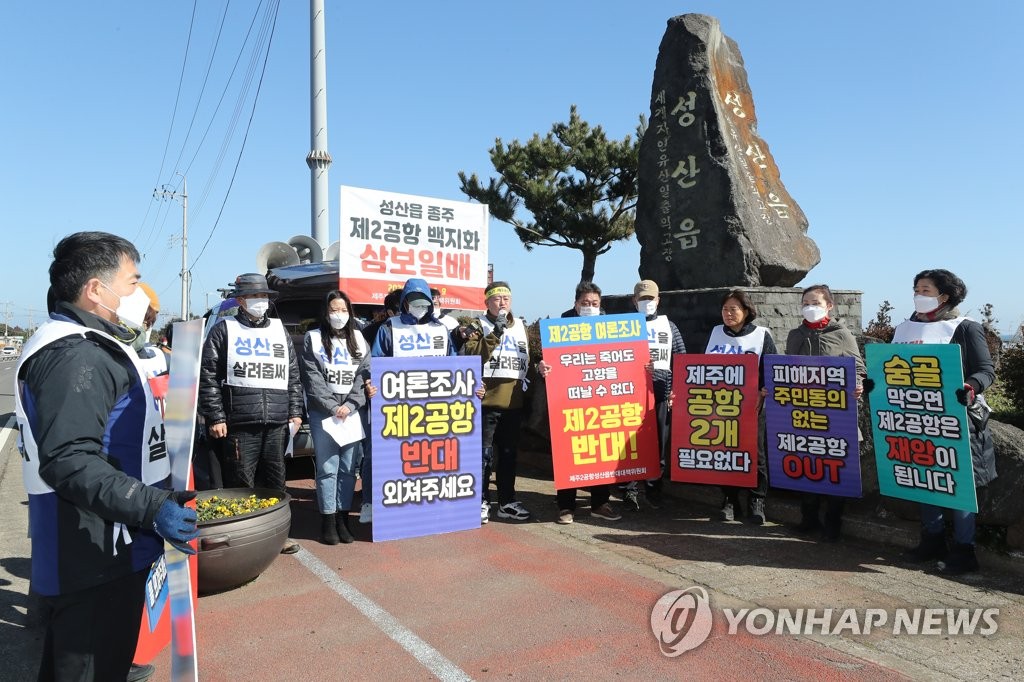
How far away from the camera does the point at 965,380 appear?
4219mm

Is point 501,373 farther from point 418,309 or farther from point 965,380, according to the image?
point 965,380

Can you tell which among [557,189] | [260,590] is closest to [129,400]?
[260,590]

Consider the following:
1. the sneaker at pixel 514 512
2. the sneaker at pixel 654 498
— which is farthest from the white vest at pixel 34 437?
the sneaker at pixel 654 498

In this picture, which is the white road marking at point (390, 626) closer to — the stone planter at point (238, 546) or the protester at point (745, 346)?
the stone planter at point (238, 546)

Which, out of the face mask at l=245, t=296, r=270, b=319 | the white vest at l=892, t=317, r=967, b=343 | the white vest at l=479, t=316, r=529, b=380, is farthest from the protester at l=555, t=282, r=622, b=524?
the face mask at l=245, t=296, r=270, b=319

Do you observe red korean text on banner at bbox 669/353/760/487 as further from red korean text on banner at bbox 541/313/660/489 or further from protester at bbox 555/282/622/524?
protester at bbox 555/282/622/524

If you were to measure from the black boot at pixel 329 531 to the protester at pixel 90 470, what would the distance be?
3.02 metres

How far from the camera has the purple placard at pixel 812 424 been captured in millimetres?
4887

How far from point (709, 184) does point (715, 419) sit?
10.9ft

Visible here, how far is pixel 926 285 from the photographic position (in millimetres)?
4473

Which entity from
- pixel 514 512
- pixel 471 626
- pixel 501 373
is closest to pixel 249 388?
pixel 501 373

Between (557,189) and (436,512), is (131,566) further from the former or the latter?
(557,189)

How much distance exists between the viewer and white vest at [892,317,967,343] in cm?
444

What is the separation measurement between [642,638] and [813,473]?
236 cm
